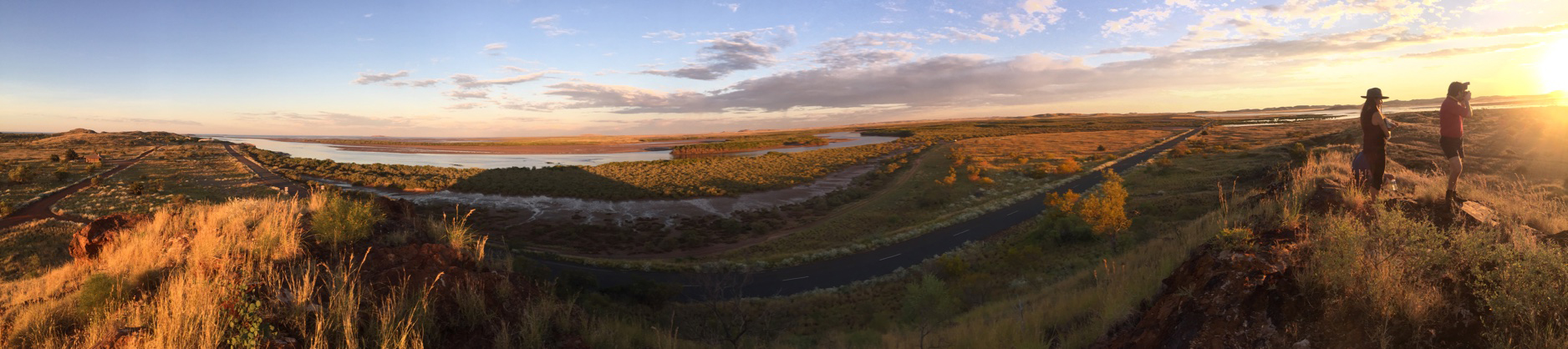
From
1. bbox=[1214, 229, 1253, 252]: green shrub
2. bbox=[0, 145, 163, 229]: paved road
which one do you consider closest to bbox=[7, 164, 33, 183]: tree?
bbox=[0, 145, 163, 229]: paved road

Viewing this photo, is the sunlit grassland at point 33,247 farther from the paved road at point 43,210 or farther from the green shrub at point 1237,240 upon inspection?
the green shrub at point 1237,240

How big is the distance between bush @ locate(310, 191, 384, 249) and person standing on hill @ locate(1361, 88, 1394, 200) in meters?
13.3

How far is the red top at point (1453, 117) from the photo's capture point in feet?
21.4

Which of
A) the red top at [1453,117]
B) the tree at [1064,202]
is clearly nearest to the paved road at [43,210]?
the red top at [1453,117]

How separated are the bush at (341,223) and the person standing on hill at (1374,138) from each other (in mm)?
13268

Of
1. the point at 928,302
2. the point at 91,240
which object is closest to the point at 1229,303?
the point at 91,240

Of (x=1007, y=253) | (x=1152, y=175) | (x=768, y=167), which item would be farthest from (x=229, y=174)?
(x=1152, y=175)

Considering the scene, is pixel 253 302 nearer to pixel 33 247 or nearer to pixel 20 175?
pixel 33 247

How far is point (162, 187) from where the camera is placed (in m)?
30.2

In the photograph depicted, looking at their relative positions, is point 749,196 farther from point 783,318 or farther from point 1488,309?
point 1488,309

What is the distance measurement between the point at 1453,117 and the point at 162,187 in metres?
52.8

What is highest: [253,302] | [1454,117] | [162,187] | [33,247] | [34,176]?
[1454,117]

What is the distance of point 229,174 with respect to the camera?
138 ft

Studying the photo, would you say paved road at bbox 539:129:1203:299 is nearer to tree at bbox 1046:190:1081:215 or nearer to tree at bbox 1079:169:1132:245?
tree at bbox 1046:190:1081:215
